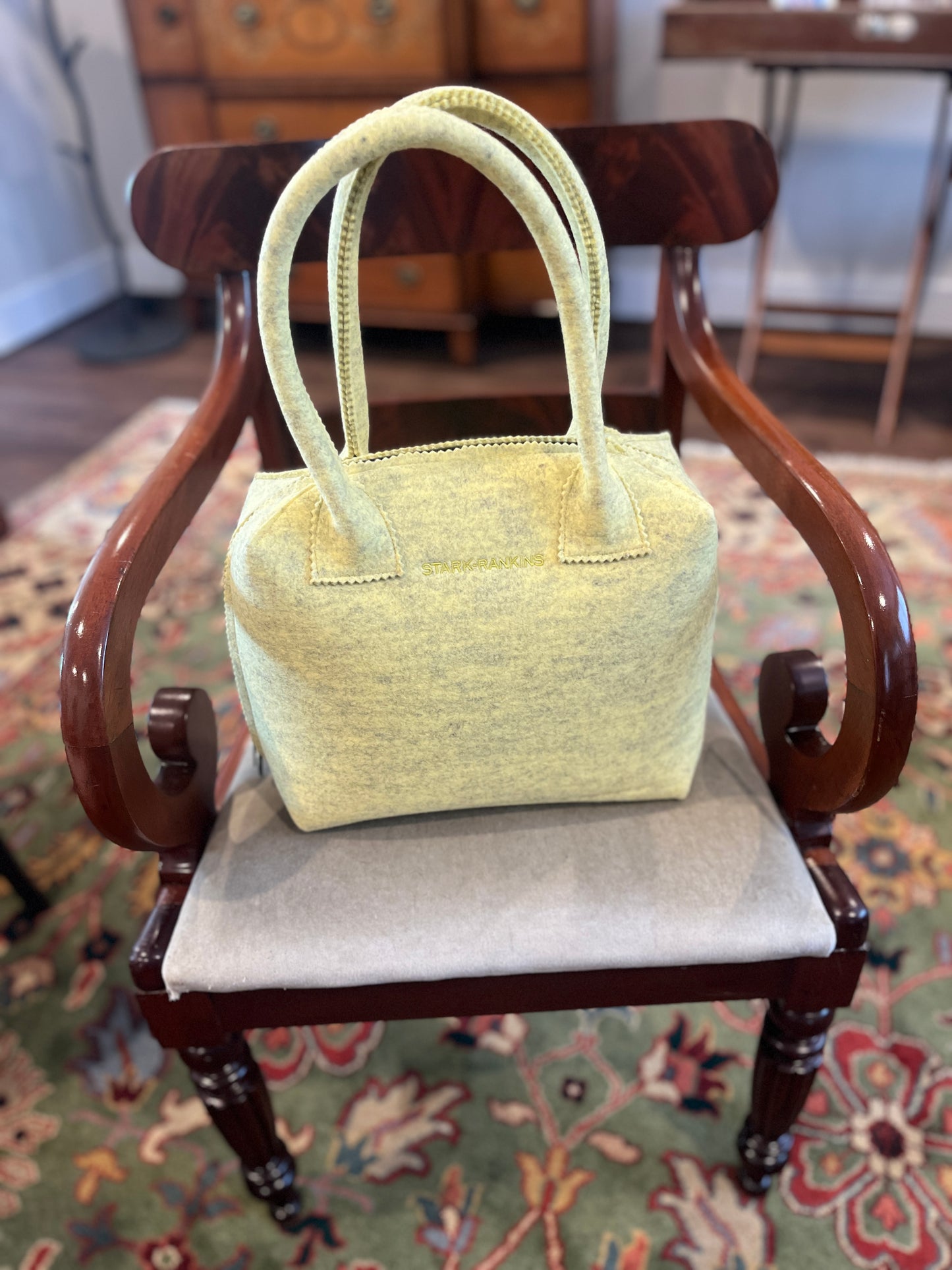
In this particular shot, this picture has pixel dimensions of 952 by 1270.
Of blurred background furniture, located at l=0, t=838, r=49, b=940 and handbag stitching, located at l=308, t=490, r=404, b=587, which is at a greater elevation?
handbag stitching, located at l=308, t=490, r=404, b=587

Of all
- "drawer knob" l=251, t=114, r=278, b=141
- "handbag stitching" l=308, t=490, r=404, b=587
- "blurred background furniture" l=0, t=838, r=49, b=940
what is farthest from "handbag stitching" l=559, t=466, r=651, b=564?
"drawer knob" l=251, t=114, r=278, b=141

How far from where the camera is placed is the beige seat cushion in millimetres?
742

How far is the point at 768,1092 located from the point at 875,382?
90.1 inches

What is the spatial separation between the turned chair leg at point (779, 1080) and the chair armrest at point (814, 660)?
179 mm

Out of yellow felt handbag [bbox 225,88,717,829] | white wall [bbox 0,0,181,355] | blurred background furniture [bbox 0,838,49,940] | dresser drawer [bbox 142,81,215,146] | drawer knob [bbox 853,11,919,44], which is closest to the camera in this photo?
yellow felt handbag [bbox 225,88,717,829]

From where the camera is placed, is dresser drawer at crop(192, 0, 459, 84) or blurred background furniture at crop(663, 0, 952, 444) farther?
dresser drawer at crop(192, 0, 459, 84)

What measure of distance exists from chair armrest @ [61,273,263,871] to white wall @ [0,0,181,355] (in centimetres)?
257

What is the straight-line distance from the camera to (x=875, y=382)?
2656 millimetres

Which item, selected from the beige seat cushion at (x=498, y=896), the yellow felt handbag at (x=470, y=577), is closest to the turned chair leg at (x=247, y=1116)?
the beige seat cushion at (x=498, y=896)

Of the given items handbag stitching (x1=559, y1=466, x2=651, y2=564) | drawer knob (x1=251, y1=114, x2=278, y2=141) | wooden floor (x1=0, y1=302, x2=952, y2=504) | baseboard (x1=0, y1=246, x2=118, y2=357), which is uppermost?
handbag stitching (x1=559, y1=466, x2=651, y2=564)

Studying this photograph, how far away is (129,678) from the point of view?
69 cm

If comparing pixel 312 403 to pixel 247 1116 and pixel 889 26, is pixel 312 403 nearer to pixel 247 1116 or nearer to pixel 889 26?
pixel 247 1116

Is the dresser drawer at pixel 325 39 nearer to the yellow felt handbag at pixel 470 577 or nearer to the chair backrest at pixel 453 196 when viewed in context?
the chair backrest at pixel 453 196

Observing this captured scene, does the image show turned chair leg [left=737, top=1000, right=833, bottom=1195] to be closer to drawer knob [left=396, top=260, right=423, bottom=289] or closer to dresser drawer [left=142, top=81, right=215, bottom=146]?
drawer knob [left=396, top=260, right=423, bottom=289]
